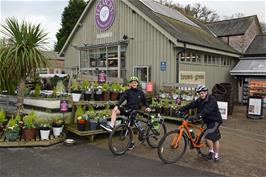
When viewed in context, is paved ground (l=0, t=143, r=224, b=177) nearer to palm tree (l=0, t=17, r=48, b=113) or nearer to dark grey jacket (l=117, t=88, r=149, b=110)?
dark grey jacket (l=117, t=88, r=149, b=110)

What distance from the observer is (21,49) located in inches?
274

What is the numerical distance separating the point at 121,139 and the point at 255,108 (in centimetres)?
808

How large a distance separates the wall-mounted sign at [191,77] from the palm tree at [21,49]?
7139 mm

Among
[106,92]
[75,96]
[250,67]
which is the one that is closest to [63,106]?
[75,96]

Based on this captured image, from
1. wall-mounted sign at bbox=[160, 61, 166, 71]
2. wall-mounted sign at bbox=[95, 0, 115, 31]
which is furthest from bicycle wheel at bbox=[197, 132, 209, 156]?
wall-mounted sign at bbox=[95, 0, 115, 31]

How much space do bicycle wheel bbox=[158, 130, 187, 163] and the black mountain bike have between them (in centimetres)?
92

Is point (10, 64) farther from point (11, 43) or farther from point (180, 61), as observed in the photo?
point (180, 61)

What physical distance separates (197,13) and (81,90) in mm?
33871

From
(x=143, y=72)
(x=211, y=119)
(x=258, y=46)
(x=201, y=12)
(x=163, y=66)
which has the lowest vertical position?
(x=211, y=119)

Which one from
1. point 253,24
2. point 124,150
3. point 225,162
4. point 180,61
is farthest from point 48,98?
point 253,24

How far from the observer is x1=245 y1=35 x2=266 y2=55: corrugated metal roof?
17.2 metres

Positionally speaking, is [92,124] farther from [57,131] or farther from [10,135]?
[10,135]

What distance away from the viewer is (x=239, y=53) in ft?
56.6

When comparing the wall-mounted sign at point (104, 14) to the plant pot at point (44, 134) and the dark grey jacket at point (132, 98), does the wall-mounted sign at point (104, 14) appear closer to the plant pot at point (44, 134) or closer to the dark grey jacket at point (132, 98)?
the dark grey jacket at point (132, 98)
